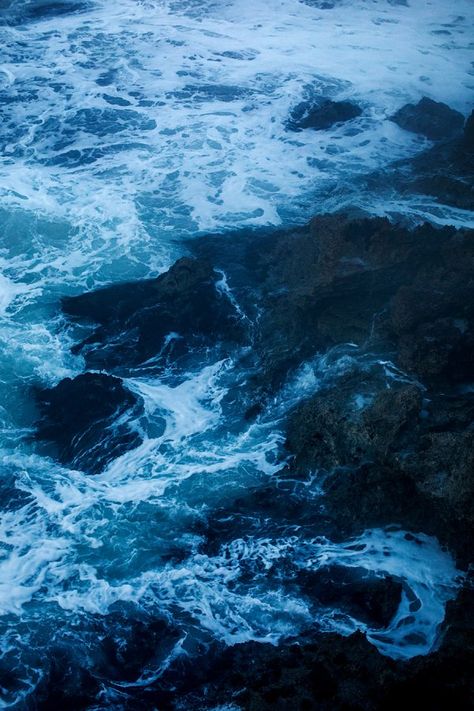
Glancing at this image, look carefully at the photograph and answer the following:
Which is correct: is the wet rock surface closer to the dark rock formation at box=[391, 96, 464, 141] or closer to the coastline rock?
the coastline rock

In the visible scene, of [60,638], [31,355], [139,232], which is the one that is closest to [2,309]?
[31,355]

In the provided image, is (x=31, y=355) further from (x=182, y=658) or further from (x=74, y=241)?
(x=182, y=658)

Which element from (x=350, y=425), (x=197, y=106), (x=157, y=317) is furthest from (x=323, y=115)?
(x=350, y=425)

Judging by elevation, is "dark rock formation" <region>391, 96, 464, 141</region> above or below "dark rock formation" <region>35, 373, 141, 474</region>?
above

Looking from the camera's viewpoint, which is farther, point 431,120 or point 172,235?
point 431,120

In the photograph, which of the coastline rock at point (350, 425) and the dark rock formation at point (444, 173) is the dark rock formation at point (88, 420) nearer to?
the coastline rock at point (350, 425)

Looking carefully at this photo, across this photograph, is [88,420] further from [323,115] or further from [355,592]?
[323,115]

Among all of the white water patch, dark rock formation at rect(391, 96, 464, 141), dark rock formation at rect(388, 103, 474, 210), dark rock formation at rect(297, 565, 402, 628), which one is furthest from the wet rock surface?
dark rock formation at rect(391, 96, 464, 141)
